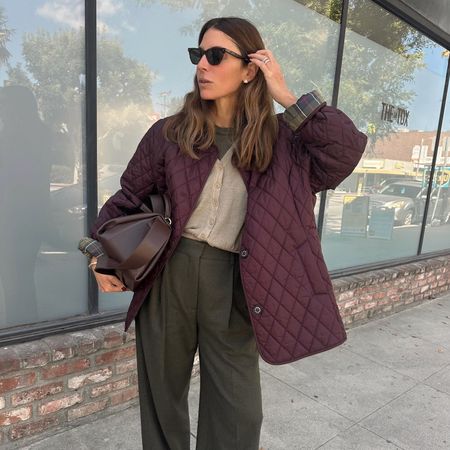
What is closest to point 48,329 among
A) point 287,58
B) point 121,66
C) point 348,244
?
point 121,66

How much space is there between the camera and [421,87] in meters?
4.43

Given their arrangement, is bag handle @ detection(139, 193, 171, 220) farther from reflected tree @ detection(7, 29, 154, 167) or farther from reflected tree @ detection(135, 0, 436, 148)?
reflected tree @ detection(135, 0, 436, 148)

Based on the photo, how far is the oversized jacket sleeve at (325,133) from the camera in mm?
1337

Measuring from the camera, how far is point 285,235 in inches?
56.0

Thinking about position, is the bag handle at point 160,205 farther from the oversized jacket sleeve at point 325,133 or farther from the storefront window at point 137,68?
the storefront window at point 137,68

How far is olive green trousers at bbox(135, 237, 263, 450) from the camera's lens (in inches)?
59.8

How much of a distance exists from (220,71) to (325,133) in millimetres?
412

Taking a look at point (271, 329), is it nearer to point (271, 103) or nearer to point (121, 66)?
point (271, 103)

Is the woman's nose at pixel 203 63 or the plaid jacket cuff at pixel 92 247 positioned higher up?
the woman's nose at pixel 203 63

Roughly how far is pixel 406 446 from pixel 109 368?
5.64 ft

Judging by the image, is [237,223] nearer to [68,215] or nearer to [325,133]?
[325,133]

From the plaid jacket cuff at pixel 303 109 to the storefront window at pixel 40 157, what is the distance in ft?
4.51

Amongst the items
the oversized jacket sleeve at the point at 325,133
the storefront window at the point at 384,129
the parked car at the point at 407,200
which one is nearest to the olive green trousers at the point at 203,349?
the oversized jacket sleeve at the point at 325,133

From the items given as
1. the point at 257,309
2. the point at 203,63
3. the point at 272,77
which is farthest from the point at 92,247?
the point at 272,77
